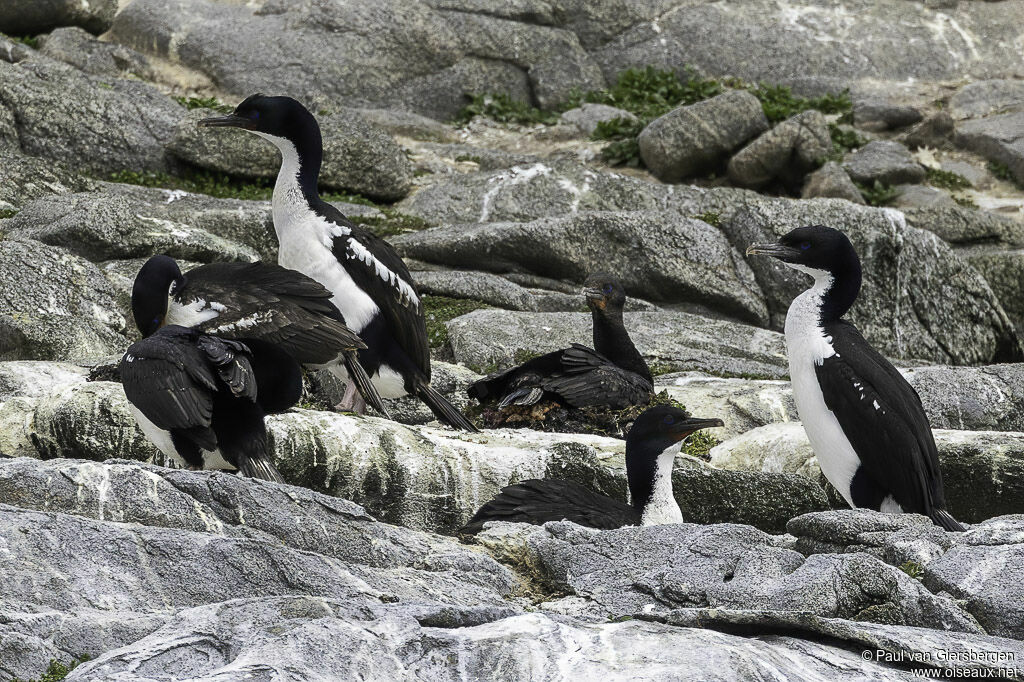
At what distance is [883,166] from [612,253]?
6.63m

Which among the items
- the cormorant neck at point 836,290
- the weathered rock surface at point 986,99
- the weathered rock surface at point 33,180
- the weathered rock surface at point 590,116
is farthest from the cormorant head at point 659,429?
the weathered rock surface at point 986,99

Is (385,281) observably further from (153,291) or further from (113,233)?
(113,233)

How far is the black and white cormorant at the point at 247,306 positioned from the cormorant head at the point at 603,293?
111 inches

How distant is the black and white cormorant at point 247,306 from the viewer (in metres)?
7.09

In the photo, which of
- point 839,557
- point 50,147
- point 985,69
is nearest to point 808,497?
point 839,557

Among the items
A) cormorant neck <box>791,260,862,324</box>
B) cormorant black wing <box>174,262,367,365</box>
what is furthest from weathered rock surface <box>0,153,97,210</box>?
cormorant neck <box>791,260,862,324</box>

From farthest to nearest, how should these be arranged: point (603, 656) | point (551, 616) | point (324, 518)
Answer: point (324, 518) → point (551, 616) → point (603, 656)

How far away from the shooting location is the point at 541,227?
1301cm

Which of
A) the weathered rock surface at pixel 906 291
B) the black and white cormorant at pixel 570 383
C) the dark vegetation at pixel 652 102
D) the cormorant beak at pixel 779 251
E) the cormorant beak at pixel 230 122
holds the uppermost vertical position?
the cormorant beak at pixel 230 122

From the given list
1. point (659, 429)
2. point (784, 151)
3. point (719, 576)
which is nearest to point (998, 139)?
point (784, 151)

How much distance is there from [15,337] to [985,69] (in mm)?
18000

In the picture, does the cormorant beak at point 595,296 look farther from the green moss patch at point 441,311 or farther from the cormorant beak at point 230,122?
the cormorant beak at point 230,122

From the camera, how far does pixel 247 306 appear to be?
283 inches

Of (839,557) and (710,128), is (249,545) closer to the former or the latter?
(839,557)
